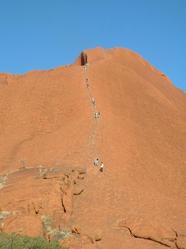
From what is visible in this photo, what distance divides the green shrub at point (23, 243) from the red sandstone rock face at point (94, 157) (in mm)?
1998

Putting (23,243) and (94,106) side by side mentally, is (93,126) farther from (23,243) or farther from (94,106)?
(23,243)

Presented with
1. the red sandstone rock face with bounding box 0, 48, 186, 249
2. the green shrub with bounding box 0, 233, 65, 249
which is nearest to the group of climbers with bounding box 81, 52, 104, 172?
the red sandstone rock face with bounding box 0, 48, 186, 249

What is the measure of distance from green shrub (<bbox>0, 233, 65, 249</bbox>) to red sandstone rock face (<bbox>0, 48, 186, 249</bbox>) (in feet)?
6.56

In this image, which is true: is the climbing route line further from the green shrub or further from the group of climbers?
the green shrub

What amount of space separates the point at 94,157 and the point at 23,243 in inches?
397

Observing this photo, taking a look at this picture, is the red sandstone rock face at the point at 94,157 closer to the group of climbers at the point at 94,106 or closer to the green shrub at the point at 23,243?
the group of climbers at the point at 94,106

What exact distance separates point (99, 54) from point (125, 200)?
68.3 ft

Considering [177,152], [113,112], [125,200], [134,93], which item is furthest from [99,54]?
[125,200]

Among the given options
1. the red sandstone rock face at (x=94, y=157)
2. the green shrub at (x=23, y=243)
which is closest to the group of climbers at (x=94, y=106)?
the red sandstone rock face at (x=94, y=157)

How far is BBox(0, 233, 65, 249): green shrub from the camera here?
773 inches

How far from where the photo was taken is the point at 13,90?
127 feet

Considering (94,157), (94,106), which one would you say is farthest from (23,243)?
(94,106)

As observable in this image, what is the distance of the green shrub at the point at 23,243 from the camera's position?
19625mm

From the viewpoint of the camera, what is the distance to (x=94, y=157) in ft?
96.3
